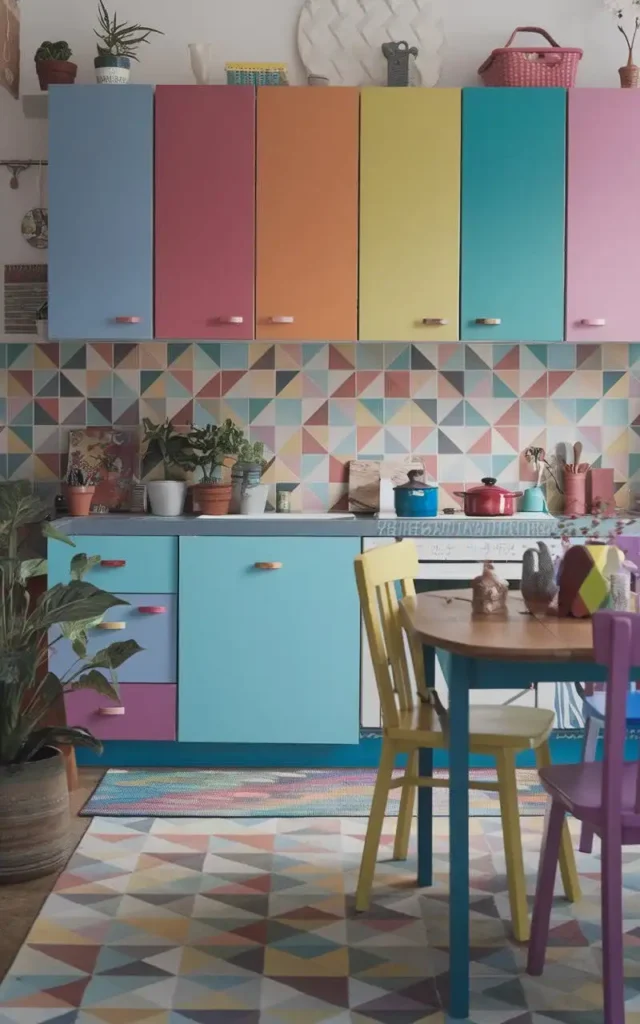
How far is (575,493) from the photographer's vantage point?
4879 millimetres

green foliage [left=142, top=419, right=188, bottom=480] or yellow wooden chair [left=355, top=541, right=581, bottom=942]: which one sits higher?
green foliage [left=142, top=419, right=188, bottom=480]

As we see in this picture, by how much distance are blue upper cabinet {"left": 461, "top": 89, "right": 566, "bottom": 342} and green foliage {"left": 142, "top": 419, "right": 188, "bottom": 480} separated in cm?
121

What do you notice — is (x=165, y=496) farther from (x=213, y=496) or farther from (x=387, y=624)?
(x=387, y=624)

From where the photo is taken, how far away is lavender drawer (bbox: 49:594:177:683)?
14.4ft

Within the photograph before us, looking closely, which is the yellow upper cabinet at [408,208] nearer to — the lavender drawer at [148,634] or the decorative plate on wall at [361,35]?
the decorative plate on wall at [361,35]

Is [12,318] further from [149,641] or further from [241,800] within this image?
[241,800]

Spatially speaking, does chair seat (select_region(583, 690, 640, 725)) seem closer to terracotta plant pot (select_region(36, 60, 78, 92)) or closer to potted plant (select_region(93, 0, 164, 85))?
potted plant (select_region(93, 0, 164, 85))

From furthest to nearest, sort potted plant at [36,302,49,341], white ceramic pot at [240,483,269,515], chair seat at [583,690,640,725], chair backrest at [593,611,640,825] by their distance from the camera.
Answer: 1. potted plant at [36,302,49,341]
2. white ceramic pot at [240,483,269,515]
3. chair seat at [583,690,640,725]
4. chair backrest at [593,611,640,825]

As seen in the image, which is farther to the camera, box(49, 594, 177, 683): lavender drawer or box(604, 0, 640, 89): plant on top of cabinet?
box(604, 0, 640, 89): plant on top of cabinet

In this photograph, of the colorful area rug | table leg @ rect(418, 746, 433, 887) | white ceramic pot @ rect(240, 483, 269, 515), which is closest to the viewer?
table leg @ rect(418, 746, 433, 887)

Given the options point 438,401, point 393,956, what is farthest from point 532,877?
point 438,401

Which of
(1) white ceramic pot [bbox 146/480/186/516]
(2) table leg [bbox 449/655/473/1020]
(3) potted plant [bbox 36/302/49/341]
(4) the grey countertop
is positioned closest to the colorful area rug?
Result: (4) the grey countertop

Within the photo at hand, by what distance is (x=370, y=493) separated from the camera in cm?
491

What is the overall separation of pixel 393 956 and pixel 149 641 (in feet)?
6.04
